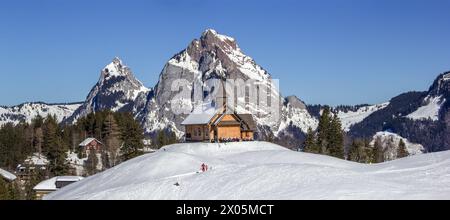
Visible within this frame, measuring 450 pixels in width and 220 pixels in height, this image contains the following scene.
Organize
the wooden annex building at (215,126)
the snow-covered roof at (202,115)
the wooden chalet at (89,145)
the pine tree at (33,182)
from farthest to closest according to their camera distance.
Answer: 1. the wooden chalet at (89,145)
2. the snow-covered roof at (202,115)
3. the wooden annex building at (215,126)
4. the pine tree at (33,182)

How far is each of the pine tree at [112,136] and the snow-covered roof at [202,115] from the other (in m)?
15.5

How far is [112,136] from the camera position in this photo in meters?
109

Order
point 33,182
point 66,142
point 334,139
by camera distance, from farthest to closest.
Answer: point 66,142 → point 334,139 → point 33,182

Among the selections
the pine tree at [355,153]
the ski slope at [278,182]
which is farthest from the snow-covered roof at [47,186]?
the pine tree at [355,153]

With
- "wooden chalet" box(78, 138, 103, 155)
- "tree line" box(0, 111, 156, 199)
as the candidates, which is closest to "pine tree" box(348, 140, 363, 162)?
"tree line" box(0, 111, 156, 199)

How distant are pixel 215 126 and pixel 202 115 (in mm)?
4264

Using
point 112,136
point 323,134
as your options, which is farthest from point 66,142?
point 323,134

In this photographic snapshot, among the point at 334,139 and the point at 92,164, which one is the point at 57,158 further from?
the point at 334,139

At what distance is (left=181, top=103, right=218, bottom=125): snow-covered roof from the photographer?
82.8m

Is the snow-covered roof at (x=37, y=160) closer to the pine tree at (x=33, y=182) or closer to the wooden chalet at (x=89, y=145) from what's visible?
the wooden chalet at (x=89, y=145)

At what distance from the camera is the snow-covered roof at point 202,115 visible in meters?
82.8
